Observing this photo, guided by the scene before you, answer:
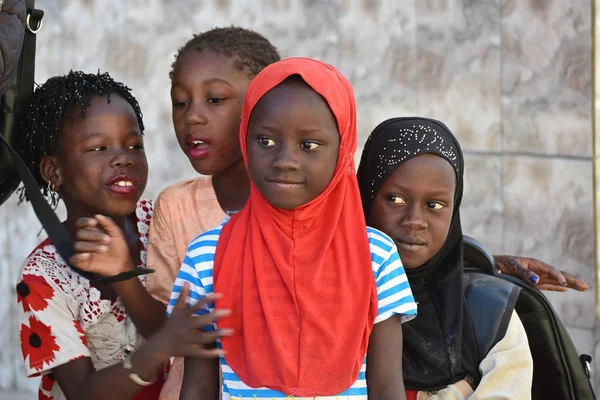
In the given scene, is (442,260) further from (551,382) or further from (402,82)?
(402,82)

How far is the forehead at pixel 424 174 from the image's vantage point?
2.95 metres

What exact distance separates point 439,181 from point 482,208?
1849mm

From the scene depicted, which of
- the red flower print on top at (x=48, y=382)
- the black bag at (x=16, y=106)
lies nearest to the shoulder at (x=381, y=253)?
the black bag at (x=16, y=106)

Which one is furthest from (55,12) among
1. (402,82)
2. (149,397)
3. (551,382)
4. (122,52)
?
(551,382)

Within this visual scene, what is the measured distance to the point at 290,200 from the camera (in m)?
2.60

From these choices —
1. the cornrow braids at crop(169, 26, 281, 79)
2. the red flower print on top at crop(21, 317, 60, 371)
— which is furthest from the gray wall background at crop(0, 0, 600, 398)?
the red flower print on top at crop(21, 317, 60, 371)

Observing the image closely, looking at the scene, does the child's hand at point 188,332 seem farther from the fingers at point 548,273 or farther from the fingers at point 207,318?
the fingers at point 548,273

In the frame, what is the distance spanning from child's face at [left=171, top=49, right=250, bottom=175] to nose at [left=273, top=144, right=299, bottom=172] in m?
0.51

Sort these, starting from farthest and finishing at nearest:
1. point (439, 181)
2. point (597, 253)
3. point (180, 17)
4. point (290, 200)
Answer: point (180, 17) < point (597, 253) < point (439, 181) < point (290, 200)

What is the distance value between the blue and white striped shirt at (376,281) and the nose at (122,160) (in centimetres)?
46

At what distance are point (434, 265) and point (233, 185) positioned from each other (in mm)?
688

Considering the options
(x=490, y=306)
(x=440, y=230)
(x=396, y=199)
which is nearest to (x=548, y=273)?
(x=490, y=306)

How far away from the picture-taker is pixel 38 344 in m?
2.84

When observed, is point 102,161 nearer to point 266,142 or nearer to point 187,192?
point 187,192
